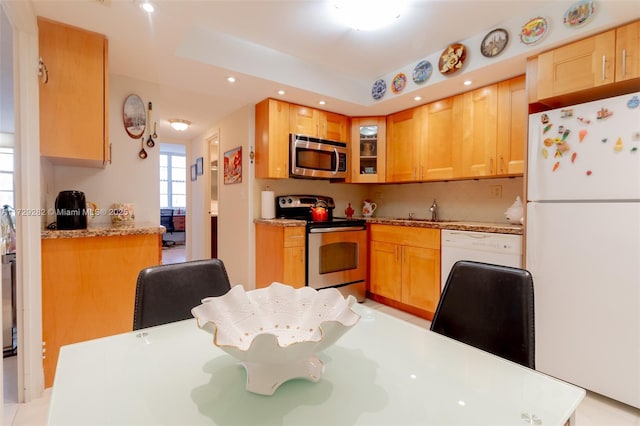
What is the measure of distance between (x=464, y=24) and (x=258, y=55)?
5.16 ft

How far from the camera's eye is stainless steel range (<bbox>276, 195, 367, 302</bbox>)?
301 centimetres

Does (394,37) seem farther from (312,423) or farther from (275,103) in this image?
(312,423)

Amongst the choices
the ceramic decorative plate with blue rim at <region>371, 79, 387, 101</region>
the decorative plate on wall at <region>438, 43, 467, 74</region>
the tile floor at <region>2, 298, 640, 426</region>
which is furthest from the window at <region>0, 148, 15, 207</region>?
the decorative plate on wall at <region>438, 43, 467, 74</region>

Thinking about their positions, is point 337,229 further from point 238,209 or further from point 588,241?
point 588,241

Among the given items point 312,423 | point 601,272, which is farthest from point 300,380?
point 601,272

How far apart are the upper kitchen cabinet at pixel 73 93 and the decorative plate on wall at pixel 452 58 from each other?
2.42m

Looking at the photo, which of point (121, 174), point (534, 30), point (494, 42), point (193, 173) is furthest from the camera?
point (193, 173)

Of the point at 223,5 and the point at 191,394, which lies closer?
the point at 191,394

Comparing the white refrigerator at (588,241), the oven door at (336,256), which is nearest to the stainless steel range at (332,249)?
the oven door at (336,256)

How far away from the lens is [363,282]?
338cm

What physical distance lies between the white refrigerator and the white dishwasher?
0.27 meters

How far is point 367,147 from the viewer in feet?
11.8

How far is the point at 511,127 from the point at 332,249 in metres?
1.88

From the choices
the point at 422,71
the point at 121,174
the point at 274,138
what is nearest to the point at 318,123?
the point at 274,138
